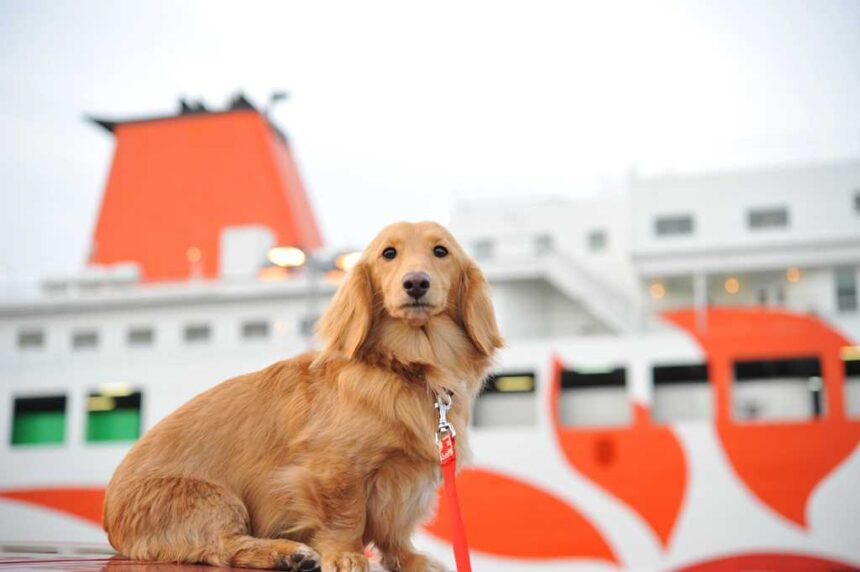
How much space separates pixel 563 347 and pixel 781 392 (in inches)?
169

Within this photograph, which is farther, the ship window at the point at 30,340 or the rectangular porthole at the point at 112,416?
the ship window at the point at 30,340

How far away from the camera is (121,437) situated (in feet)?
61.2

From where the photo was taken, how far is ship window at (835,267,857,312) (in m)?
18.6

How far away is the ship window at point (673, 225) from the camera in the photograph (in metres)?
19.4

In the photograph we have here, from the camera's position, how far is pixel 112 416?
18.7 m

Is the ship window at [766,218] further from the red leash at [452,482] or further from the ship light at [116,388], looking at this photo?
the red leash at [452,482]

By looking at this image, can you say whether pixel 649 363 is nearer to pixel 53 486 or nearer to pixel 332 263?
pixel 332 263

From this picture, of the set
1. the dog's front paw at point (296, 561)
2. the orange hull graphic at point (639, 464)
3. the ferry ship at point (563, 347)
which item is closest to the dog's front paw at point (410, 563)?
the dog's front paw at point (296, 561)

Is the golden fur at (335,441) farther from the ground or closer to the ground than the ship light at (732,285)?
closer to the ground

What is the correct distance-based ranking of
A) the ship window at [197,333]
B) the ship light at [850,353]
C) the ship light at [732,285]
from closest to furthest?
the ship light at [850,353] < the ship light at [732,285] < the ship window at [197,333]

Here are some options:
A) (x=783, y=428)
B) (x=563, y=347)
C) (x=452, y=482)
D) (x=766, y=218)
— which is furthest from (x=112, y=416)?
(x=452, y=482)

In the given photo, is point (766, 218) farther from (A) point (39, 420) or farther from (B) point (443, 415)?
(B) point (443, 415)

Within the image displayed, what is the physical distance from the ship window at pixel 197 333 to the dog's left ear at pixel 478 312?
727 inches

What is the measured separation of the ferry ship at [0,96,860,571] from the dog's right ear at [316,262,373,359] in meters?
8.02
